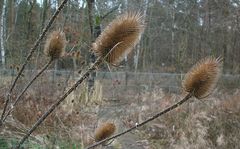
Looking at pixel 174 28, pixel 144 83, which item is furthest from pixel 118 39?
pixel 174 28

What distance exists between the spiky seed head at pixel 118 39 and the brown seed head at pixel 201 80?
35 centimetres

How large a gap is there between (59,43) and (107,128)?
56 cm

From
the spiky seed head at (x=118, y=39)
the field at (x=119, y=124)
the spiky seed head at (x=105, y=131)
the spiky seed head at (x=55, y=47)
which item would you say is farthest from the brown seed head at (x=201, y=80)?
the field at (x=119, y=124)

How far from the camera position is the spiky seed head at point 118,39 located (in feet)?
6.75

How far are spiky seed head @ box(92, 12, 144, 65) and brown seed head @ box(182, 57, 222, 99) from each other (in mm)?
354

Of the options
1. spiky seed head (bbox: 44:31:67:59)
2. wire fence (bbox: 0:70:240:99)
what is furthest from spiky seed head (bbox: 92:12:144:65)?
wire fence (bbox: 0:70:240:99)

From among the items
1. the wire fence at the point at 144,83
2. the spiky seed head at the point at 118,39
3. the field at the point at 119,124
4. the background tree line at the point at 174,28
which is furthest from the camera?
the wire fence at the point at 144,83

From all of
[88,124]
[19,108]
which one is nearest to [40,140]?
[19,108]

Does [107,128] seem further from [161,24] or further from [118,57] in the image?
[161,24]

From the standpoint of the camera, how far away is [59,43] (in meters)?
2.29

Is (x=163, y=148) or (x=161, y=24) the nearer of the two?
(x=163, y=148)

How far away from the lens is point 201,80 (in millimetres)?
2283

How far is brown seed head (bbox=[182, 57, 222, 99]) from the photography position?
2289 mm

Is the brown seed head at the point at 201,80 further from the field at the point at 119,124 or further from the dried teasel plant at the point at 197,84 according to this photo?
the field at the point at 119,124
